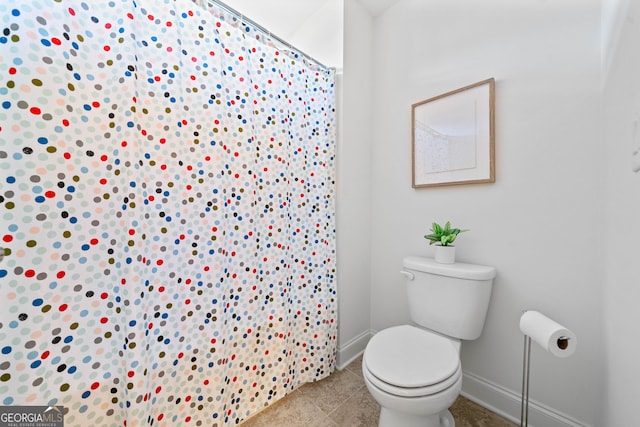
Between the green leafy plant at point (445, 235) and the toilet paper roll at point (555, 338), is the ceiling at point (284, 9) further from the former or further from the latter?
the toilet paper roll at point (555, 338)

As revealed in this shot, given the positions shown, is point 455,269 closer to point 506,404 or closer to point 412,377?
point 412,377

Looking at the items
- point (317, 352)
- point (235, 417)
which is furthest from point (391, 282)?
point (235, 417)

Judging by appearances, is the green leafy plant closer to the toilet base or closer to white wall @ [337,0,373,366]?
white wall @ [337,0,373,366]

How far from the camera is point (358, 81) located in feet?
5.59

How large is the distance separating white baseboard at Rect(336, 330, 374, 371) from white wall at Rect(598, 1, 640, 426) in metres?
1.15

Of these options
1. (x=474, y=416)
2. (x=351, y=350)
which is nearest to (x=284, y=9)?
(x=351, y=350)

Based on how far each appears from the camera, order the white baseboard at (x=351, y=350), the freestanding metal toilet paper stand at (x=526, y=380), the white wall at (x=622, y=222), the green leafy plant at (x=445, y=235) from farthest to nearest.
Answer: the white baseboard at (x=351, y=350) → the green leafy plant at (x=445, y=235) → the freestanding metal toilet paper stand at (x=526, y=380) → the white wall at (x=622, y=222)

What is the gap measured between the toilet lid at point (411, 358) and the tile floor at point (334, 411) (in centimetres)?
45

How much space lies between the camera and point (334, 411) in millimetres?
1250

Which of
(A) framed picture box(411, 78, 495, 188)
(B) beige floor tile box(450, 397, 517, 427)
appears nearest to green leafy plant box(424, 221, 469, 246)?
(A) framed picture box(411, 78, 495, 188)

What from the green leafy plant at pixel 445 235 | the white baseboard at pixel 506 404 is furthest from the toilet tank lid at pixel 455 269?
the white baseboard at pixel 506 404

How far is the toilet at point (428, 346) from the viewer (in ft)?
2.83

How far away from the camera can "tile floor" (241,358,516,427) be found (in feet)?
3.86

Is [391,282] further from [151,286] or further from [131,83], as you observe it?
[131,83]
